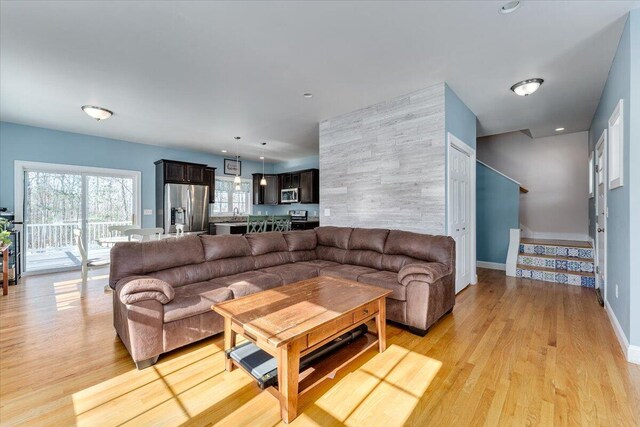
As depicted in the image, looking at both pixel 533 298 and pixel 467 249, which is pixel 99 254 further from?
pixel 533 298

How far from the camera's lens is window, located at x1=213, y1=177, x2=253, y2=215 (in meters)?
8.01

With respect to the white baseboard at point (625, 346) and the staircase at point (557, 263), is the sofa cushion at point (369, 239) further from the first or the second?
the staircase at point (557, 263)

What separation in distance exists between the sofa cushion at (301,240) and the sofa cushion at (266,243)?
8 centimetres

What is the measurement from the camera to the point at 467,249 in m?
4.37

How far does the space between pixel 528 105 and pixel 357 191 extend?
282 centimetres

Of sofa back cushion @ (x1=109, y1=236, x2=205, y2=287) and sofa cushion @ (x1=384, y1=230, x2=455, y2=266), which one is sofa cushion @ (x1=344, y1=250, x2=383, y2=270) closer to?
sofa cushion @ (x1=384, y1=230, x2=455, y2=266)

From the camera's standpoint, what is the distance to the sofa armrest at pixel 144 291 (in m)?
2.19

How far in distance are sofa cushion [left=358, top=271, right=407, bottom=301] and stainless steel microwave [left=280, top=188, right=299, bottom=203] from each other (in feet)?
16.3

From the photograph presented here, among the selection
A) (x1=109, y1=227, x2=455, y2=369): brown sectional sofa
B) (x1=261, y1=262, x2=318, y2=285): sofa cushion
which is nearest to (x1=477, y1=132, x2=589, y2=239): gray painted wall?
(x1=109, y1=227, x2=455, y2=369): brown sectional sofa

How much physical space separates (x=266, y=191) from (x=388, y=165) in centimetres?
538

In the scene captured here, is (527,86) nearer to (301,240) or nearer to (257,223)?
(301,240)

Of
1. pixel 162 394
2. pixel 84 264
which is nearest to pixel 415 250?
pixel 162 394

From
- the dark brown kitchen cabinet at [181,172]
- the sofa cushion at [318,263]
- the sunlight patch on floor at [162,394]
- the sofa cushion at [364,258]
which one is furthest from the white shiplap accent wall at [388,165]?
the dark brown kitchen cabinet at [181,172]

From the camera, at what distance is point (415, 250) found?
332 centimetres
